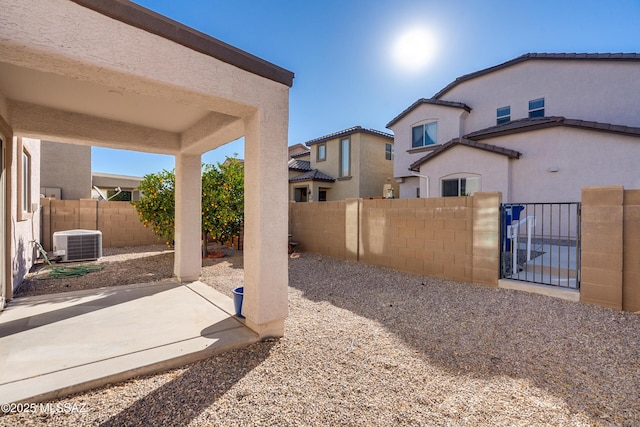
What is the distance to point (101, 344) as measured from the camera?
130 inches

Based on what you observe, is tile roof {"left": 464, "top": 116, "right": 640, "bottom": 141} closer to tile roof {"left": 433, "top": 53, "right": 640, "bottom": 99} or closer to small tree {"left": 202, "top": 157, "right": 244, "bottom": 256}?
tile roof {"left": 433, "top": 53, "right": 640, "bottom": 99}

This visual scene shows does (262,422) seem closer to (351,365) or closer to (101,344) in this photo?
(351,365)

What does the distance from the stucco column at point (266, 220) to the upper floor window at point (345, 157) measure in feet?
48.9

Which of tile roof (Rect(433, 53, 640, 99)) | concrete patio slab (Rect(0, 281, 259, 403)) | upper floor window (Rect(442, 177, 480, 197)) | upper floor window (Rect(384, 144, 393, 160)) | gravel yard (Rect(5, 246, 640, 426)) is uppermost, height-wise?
tile roof (Rect(433, 53, 640, 99))

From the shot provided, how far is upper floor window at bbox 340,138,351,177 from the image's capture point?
18.2m

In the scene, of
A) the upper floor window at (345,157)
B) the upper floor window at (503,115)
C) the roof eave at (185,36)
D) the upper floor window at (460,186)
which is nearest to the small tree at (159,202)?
the roof eave at (185,36)

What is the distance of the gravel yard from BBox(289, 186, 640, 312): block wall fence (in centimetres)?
65

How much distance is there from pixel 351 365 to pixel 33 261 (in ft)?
31.5

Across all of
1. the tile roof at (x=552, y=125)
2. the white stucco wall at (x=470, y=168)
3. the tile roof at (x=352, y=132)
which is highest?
the tile roof at (x=352, y=132)

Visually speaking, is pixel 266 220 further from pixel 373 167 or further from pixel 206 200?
pixel 373 167

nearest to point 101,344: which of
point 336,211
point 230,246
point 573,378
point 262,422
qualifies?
point 262,422

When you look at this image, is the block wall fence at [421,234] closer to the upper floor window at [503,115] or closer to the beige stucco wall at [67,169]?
the upper floor window at [503,115]

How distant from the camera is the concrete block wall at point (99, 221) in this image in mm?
9875

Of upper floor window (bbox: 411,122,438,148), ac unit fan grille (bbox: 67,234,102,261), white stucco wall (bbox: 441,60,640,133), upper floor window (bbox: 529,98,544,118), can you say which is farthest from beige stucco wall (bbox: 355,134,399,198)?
ac unit fan grille (bbox: 67,234,102,261)
